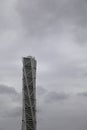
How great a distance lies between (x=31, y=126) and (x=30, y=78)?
26.4m

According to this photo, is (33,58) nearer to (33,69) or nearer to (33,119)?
(33,69)

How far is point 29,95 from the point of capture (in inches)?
7106

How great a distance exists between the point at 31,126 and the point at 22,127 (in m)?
5.07

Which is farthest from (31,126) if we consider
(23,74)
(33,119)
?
(23,74)

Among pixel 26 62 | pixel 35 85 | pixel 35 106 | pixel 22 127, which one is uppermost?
pixel 26 62

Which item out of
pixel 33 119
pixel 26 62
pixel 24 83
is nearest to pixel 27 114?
pixel 33 119

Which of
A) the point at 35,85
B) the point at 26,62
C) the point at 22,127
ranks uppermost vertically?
the point at 26,62

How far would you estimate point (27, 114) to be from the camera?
591 ft

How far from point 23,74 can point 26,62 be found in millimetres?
6983

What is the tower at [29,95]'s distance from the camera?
180250mm

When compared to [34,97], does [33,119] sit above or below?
below

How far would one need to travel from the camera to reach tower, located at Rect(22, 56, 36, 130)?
591 feet

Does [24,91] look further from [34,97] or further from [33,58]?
[33,58]

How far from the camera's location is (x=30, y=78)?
183 m
